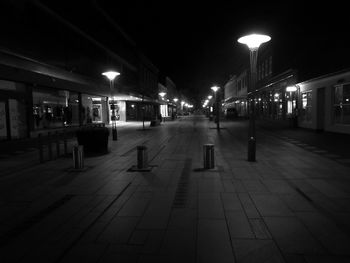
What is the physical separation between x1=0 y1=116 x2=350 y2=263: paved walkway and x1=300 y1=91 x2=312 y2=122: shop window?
14.8 metres

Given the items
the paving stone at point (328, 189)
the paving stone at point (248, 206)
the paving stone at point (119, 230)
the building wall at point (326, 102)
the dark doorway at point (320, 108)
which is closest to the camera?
Answer: the paving stone at point (119, 230)

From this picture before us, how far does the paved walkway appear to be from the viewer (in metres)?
3.82

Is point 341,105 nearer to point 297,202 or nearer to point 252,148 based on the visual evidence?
point 252,148

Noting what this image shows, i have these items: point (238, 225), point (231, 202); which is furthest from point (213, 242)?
point (231, 202)

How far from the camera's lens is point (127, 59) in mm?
39250

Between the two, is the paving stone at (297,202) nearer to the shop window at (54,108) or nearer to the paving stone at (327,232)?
the paving stone at (327,232)

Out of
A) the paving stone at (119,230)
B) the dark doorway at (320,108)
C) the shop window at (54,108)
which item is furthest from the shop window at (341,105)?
the shop window at (54,108)

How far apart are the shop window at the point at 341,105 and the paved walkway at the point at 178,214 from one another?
10786 mm

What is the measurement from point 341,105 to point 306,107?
4804 millimetres

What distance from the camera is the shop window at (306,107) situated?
22.6m

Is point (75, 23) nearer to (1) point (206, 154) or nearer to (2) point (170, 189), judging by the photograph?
(1) point (206, 154)

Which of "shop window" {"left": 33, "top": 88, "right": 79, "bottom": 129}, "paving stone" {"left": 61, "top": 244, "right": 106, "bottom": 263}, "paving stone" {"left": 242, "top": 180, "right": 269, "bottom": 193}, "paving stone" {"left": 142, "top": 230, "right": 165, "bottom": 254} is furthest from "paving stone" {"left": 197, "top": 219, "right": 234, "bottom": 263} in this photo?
"shop window" {"left": 33, "top": 88, "right": 79, "bottom": 129}

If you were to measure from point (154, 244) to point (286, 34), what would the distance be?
91.9 ft

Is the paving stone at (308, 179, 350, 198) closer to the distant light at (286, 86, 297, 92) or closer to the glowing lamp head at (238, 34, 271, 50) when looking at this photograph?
the glowing lamp head at (238, 34, 271, 50)
